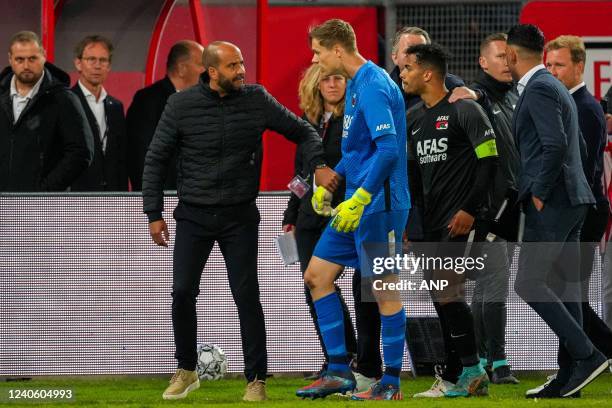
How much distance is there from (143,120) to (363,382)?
3406mm

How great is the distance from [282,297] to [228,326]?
1.32 feet

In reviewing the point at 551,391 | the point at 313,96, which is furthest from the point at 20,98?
the point at 551,391

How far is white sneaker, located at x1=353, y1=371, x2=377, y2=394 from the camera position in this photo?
29.7 ft

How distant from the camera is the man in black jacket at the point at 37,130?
10.8 metres

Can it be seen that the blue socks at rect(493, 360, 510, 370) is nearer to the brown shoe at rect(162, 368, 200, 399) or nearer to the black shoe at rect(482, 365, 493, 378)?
the black shoe at rect(482, 365, 493, 378)

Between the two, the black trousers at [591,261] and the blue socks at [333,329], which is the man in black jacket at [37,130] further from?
the black trousers at [591,261]

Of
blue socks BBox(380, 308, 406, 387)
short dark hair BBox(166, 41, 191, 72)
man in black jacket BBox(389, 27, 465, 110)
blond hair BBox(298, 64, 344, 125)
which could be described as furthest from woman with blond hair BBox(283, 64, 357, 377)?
short dark hair BBox(166, 41, 191, 72)

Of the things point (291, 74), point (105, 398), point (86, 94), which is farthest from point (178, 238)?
point (291, 74)

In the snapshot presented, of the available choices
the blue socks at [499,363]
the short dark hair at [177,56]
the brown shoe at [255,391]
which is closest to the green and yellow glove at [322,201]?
the brown shoe at [255,391]

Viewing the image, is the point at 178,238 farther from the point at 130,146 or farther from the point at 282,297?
the point at 130,146

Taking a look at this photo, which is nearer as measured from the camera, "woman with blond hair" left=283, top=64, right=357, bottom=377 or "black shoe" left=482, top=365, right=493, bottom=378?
"woman with blond hair" left=283, top=64, right=357, bottom=377

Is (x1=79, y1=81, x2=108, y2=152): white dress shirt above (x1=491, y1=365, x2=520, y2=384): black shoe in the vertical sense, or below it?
above

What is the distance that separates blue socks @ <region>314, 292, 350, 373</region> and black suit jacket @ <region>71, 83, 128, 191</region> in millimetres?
3173

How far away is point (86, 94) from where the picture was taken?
1173 centimetres
